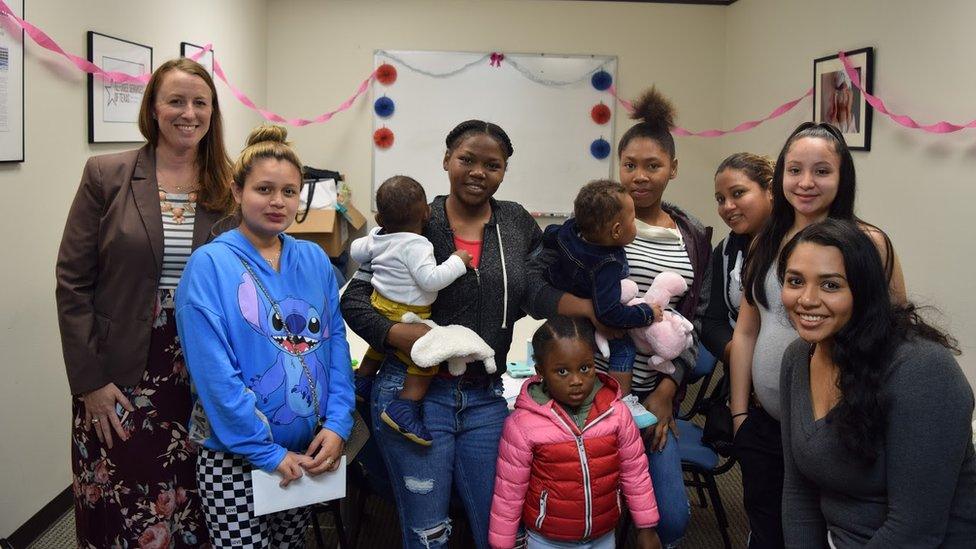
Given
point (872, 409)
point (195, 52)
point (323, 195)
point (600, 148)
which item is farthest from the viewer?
point (600, 148)

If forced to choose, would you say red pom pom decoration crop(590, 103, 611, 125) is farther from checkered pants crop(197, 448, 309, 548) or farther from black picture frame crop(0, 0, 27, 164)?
checkered pants crop(197, 448, 309, 548)

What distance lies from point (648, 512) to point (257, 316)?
111cm

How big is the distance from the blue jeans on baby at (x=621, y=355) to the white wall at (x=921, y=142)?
1.86m

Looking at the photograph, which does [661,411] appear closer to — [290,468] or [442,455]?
[442,455]

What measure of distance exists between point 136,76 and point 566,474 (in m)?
2.90

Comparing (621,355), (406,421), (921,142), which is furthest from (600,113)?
(406,421)

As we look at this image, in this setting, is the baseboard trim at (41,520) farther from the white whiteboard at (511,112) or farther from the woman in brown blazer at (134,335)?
the white whiteboard at (511,112)

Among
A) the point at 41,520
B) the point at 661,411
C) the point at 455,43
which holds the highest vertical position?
the point at 455,43

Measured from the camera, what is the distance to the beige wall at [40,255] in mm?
2779

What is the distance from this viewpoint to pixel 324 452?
185 centimetres

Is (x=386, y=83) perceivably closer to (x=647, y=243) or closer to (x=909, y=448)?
(x=647, y=243)

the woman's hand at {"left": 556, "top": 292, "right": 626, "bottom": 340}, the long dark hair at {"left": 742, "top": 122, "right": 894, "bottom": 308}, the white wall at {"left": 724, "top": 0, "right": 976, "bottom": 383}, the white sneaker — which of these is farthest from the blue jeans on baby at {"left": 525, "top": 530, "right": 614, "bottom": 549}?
the white wall at {"left": 724, "top": 0, "right": 976, "bottom": 383}

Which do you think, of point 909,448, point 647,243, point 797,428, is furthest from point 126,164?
point 909,448

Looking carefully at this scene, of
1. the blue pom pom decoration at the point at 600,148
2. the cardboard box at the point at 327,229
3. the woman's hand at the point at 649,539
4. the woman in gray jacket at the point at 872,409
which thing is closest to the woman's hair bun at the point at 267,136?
the woman in gray jacket at the point at 872,409
